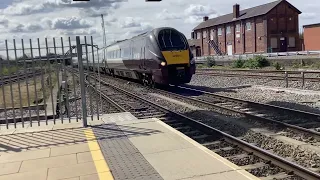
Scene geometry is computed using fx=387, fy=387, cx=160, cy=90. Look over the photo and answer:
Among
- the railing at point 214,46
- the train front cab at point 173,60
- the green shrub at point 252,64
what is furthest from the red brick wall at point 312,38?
the train front cab at point 173,60

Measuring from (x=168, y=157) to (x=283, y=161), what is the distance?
1.85 metres

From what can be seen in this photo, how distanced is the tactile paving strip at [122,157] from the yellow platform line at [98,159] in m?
0.06

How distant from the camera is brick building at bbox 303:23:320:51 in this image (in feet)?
165

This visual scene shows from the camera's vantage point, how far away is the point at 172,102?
1496 cm

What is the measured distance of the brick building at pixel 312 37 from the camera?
50.4 meters

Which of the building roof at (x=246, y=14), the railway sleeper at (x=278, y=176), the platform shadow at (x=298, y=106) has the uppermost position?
the building roof at (x=246, y=14)

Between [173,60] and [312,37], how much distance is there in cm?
3860

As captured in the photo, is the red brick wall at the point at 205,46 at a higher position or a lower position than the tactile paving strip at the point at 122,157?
higher

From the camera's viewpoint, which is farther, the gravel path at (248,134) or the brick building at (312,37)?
the brick building at (312,37)

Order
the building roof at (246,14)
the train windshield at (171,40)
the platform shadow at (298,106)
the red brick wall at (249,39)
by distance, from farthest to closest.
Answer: the red brick wall at (249,39)
the building roof at (246,14)
the train windshield at (171,40)
the platform shadow at (298,106)

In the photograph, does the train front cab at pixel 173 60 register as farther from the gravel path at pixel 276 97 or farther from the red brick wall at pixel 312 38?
the red brick wall at pixel 312 38

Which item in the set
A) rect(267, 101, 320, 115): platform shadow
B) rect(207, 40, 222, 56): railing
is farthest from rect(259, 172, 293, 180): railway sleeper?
rect(207, 40, 222, 56): railing

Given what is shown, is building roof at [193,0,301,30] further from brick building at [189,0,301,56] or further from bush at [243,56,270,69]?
bush at [243,56,270,69]

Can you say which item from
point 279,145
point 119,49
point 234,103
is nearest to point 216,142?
point 279,145
